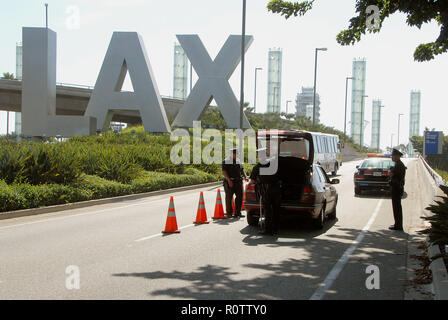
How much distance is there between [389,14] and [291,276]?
9380mm

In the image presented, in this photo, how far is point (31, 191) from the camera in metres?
14.6

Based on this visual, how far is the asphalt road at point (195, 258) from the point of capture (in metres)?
6.35

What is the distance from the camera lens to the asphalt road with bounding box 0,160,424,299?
635 centimetres

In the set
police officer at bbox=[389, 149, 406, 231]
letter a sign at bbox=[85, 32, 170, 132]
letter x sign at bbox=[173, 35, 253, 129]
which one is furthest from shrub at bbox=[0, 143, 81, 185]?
letter x sign at bbox=[173, 35, 253, 129]

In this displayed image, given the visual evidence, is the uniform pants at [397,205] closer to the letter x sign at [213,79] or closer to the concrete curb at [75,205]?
the concrete curb at [75,205]

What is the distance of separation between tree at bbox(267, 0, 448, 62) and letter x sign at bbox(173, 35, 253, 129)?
2772 cm

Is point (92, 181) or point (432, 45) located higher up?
point (432, 45)

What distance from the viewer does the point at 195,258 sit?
8.38 meters

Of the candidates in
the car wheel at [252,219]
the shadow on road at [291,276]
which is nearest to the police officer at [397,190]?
the shadow on road at [291,276]

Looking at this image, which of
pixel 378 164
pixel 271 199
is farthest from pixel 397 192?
pixel 378 164

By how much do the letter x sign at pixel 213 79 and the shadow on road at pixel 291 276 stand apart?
112ft
